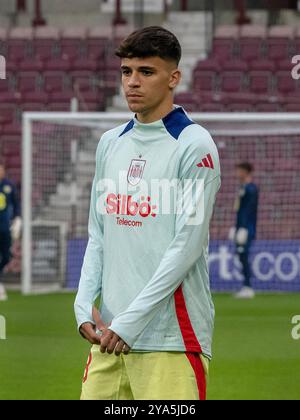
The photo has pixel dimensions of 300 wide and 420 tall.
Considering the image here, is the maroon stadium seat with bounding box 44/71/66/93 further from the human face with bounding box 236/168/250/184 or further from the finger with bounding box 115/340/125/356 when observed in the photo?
the finger with bounding box 115/340/125/356

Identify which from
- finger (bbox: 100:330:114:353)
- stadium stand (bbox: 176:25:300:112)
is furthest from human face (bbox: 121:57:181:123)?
stadium stand (bbox: 176:25:300:112)

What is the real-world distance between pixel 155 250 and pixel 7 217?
41.7 ft

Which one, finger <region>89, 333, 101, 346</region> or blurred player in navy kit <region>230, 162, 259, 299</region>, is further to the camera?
blurred player in navy kit <region>230, 162, 259, 299</region>

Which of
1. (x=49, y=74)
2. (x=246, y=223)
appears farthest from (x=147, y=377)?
(x=49, y=74)

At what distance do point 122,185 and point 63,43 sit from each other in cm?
2021

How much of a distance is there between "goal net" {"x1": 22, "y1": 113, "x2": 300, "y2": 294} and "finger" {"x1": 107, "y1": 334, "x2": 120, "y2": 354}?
12257mm

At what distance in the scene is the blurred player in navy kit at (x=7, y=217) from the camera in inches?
640

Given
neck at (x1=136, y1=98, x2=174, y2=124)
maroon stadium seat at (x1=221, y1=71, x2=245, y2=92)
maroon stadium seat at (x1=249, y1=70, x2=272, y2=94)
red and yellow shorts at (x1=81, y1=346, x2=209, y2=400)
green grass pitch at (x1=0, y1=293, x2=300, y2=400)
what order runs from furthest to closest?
1. maroon stadium seat at (x1=221, y1=71, x2=245, y2=92)
2. maroon stadium seat at (x1=249, y1=70, x2=272, y2=94)
3. green grass pitch at (x1=0, y1=293, x2=300, y2=400)
4. neck at (x1=136, y1=98, x2=174, y2=124)
5. red and yellow shorts at (x1=81, y1=346, x2=209, y2=400)

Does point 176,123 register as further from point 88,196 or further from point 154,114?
point 88,196

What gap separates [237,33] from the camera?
2325 centimetres

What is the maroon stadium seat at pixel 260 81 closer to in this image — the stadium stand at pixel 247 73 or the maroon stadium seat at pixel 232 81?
the stadium stand at pixel 247 73

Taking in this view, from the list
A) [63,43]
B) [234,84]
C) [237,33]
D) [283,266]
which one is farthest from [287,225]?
[63,43]

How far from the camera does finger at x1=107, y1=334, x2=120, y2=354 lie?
12.6 feet

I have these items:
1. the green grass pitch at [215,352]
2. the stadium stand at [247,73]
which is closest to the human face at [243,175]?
the green grass pitch at [215,352]
